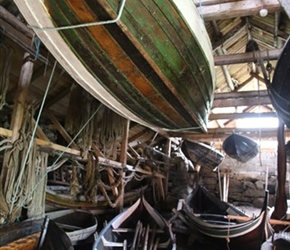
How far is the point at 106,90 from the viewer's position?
1.79 metres

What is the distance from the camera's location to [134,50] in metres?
1.34

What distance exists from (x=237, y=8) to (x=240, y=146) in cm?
397

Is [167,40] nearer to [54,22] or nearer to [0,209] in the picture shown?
[54,22]

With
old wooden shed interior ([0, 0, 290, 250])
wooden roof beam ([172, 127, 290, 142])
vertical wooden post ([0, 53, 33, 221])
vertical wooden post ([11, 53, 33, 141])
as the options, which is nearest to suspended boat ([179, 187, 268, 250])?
old wooden shed interior ([0, 0, 290, 250])

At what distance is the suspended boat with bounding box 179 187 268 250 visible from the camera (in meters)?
4.19

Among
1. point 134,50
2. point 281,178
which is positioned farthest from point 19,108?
point 281,178

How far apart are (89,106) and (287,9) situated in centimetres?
243

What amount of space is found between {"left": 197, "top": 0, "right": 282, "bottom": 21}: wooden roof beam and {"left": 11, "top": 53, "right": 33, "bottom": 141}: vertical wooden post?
1.70m

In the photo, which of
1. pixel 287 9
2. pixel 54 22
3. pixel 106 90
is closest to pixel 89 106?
pixel 106 90

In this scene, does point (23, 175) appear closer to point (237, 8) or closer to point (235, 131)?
point (237, 8)

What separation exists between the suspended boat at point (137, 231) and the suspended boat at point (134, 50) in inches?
80.7

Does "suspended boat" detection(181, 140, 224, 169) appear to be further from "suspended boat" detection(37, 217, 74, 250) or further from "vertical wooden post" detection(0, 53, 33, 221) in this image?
"vertical wooden post" detection(0, 53, 33, 221)

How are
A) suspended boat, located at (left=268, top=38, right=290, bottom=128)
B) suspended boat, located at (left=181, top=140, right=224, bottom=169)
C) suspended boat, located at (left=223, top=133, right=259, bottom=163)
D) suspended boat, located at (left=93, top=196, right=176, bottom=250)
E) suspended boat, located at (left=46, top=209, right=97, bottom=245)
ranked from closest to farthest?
1. suspended boat, located at (left=268, top=38, right=290, bottom=128)
2. suspended boat, located at (left=93, top=196, right=176, bottom=250)
3. suspended boat, located at (left=46, top=209, right=97, bottom=245)
4. suspended boat, located at (left=223, top=133, right=259, bottom=163)
5. suspended boat, located at (left=181, top=140, right=224, bottom=169)

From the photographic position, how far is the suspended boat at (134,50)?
119 centimetres
